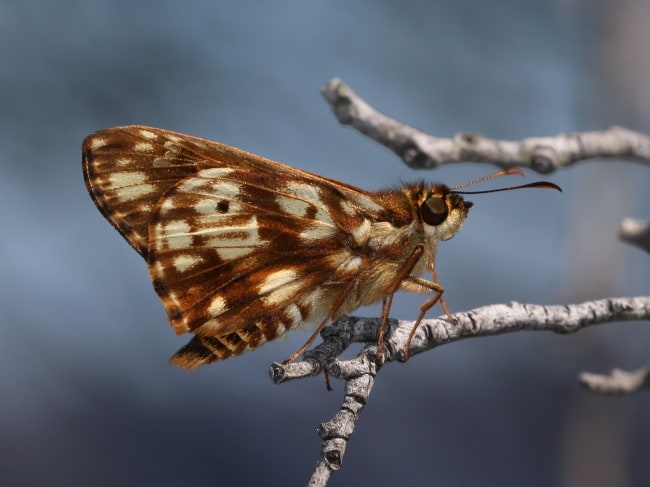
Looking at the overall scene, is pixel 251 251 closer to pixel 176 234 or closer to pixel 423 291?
pixel 176 234

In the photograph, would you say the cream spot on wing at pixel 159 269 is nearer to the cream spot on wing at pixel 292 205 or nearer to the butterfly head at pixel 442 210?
the cream spot on wing at pixel 292 205

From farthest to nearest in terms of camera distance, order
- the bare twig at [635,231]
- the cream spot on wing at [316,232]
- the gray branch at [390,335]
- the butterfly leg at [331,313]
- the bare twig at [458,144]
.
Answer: the bare twig at [635,231] < the bare twig at [458,144] < the cream spot on wing at [316,232] < the butterfly leg at [331,313] < the gray branch at [390,335]

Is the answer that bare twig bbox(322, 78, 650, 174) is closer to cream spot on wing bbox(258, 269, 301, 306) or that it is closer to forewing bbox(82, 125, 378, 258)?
forewing bbox(82, 125, 378, 258)

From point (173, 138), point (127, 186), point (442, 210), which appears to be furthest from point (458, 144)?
point (127, 186)

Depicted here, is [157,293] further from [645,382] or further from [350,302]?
[645,382]

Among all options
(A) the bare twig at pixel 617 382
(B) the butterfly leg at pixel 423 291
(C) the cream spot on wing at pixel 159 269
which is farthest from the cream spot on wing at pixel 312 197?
(A) the bare twig at pixel 617 382

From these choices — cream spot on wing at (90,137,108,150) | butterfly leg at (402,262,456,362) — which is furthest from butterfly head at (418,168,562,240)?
cream spot on wing at (90,137,108,150)

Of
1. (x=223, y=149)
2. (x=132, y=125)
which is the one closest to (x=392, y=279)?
(x=223, y=149)
